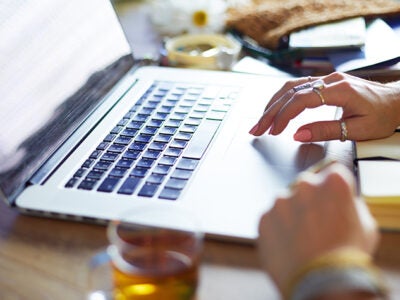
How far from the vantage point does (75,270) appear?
0.58 meters

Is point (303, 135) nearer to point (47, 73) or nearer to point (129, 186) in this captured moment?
point (129, 186)

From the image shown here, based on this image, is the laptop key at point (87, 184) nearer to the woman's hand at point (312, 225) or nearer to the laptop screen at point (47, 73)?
the laptop screen at point (47, 73)

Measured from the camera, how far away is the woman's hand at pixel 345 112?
0.76 metres

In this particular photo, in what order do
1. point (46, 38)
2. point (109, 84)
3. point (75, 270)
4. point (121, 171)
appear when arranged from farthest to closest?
point (109, 84) < point (46, 38) < point (121, 171) < point (75, 270)

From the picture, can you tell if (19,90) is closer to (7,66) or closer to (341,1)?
(7,66)

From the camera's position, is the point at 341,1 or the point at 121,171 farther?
the point at 341,1

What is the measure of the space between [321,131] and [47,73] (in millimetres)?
401

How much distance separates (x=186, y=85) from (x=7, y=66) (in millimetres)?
325

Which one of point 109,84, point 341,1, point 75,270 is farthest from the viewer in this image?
point 341,1

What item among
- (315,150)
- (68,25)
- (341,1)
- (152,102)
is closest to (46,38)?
(68,25)

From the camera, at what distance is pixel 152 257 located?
19.8 inches

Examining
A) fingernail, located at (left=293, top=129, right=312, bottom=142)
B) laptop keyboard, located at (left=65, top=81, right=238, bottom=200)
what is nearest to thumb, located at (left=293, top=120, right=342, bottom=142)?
fingernail, located at (left=293, top=129, right=312, bottom=142)

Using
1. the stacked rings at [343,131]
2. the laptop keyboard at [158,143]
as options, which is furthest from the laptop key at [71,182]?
the stacked rings at [343,131]

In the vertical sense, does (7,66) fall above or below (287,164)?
above
